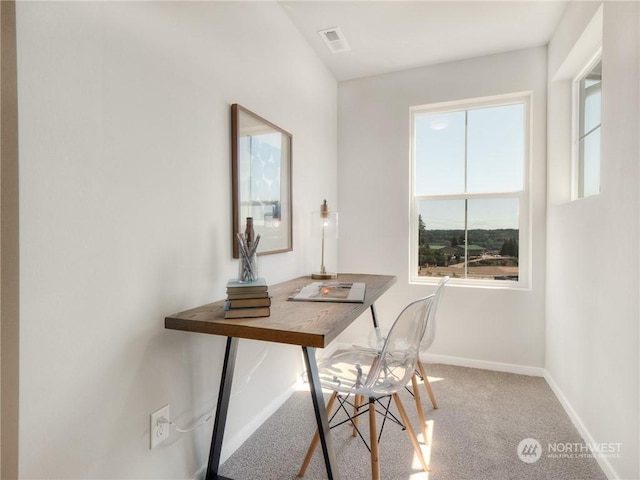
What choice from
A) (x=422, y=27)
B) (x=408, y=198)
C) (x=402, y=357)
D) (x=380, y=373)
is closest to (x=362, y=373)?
(x=380, y=373)

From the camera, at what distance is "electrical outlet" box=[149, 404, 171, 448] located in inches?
46.1

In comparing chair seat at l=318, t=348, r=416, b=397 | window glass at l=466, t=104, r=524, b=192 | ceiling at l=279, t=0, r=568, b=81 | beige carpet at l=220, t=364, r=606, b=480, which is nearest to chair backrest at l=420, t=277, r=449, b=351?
chair seat at l=318, t=348, r=416, b=397

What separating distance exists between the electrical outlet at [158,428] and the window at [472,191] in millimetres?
2164

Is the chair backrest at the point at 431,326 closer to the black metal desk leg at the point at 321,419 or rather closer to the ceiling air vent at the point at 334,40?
the black metal desk leg at the point at 321,419

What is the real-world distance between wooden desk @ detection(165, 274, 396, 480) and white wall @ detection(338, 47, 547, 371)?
145 centimetres

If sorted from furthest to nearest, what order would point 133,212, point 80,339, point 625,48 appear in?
point 625,48 → point 133,212 → point 80,339

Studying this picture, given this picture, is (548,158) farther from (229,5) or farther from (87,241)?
(87,241)

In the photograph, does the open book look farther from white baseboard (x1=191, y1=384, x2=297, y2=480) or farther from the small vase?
white baseboard (x1=191, y1=384, x2=297, y2=480)

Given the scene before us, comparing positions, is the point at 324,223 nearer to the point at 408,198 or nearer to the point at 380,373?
the point at 408,198

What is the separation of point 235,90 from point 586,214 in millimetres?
1918

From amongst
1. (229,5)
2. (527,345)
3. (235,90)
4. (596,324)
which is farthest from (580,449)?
(229,5)

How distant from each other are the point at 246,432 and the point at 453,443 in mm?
1070

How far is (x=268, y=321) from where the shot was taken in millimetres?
1167

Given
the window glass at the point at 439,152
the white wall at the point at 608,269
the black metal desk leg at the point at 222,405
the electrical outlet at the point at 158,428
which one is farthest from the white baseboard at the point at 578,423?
the electrical outlet at the point at 158,428
